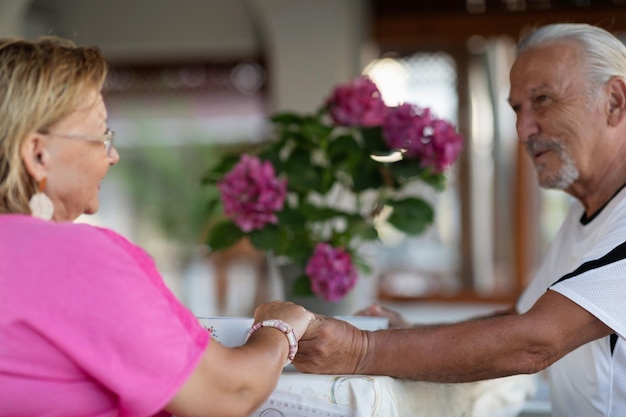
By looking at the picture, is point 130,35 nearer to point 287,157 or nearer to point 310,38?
point 310,38

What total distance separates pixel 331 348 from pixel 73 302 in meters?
0.57

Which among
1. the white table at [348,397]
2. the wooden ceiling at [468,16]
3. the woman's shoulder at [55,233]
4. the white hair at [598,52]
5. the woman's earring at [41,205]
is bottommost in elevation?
the white table at [348,397]

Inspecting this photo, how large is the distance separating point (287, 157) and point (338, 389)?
42.5 inches

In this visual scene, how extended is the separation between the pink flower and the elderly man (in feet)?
0.75

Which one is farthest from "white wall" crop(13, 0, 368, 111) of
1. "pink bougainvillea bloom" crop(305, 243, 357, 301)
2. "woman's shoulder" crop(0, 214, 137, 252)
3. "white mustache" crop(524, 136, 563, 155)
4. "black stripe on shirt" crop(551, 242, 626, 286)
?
"woman's shoulder" crop(0, 214, 137, 252)

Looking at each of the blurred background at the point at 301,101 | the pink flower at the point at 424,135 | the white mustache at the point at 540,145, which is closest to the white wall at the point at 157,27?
the blurred background at the point at 301,101

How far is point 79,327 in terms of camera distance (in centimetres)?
114

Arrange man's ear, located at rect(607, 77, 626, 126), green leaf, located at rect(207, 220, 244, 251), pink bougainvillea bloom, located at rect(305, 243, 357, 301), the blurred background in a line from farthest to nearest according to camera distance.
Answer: the blurred background < green leaf, located at rect(207, 220, 244, 251) < pink bougainvillea bloom, located at rect(305, 243, 357, 301) < man's ear, located at rect(607, 77, 626, 126)

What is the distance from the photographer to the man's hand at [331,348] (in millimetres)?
1562

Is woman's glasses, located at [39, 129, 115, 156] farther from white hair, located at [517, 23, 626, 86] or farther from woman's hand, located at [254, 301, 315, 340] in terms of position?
white hair, located at [517, 23, 626, 86]

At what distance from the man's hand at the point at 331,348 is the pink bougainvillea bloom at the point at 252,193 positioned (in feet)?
2.26

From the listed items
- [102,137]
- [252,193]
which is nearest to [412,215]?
[252,193]

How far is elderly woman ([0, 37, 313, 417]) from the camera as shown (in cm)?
114

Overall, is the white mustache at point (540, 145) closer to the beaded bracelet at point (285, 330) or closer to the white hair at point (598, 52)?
the white hair at point (598, 52)
